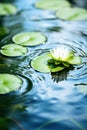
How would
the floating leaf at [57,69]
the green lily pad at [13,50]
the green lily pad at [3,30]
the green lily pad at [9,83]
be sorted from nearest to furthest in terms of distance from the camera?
1. the green lily pad at [9,83]
2. the floating leaf at [57,69]
3. the green lily pad at [13,50]
4. the green lily pad at [3,30]

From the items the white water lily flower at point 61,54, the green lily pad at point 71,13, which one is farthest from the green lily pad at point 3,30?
the white water lily flower at point 61,54

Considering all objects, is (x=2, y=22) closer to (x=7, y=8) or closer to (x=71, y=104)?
(x=7, y=8)

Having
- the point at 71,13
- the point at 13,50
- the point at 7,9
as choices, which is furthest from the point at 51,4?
the point at 13,50

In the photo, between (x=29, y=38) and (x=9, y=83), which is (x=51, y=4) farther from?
(x=9, y=83)

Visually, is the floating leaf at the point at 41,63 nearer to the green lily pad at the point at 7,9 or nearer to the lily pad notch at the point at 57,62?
the lily pad notch at the point at 57,62

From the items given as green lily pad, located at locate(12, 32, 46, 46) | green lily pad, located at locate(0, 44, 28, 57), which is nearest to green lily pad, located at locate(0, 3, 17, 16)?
green lily pad, located at locate(12, 32, 46, 46)

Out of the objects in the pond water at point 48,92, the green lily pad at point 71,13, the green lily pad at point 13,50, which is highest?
the green lily pad at point 71,13

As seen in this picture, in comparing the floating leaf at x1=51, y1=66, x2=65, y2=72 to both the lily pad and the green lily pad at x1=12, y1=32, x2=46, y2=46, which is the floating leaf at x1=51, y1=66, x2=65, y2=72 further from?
the green lily pad at x1=12, y1=32, x2=46, y2=46
